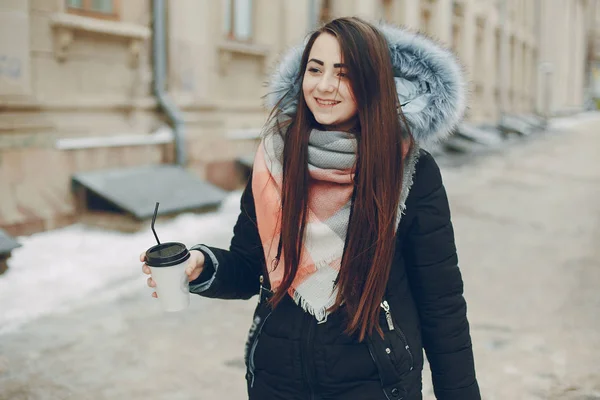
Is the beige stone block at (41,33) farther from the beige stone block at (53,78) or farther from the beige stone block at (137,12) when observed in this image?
the beige stone block at (137,12)

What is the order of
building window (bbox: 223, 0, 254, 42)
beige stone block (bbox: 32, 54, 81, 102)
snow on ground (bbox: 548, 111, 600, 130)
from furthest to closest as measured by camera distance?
snow on ground (bbox: 548, 111, 600, 130), building window (bbox: 223, 0, 254, 42), beige stone block (bbox: 32, 54, 81, 102)

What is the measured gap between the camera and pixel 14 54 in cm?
703

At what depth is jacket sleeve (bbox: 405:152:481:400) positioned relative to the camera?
201 cm

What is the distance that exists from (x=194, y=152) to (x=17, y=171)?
3103 mm

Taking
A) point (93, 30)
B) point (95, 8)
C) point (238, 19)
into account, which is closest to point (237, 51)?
point (238, 19)

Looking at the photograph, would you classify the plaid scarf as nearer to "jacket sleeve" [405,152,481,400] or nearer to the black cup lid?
"jacket sleeve" [405,152,481,400]

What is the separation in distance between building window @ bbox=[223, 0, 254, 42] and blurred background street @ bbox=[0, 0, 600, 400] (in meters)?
0.03

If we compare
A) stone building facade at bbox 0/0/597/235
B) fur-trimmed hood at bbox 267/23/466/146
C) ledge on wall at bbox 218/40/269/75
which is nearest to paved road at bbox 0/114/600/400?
stone building facade at bbox 0/0/597/235

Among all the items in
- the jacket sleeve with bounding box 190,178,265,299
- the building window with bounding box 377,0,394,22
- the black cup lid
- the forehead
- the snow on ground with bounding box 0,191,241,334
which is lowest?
the snow on ground with bounding box 0,191,241,334

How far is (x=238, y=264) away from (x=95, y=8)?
7033 millimetres

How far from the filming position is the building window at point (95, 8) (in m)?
8.11

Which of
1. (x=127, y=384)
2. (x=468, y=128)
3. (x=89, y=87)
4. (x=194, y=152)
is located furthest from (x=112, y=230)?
(x=468, y=128)

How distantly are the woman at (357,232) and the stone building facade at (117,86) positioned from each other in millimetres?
1757

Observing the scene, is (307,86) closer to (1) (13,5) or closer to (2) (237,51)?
(1) (13,5)
